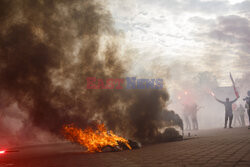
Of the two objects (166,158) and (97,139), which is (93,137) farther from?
(166,158)

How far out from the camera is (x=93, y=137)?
12055mm

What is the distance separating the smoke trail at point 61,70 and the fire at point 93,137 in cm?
67

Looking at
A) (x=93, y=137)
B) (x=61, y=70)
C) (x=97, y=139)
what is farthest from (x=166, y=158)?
(x=61, y=70)

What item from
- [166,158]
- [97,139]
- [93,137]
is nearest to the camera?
[166,158]

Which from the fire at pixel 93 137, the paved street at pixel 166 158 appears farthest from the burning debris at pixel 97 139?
the paved street at pixel 166 158

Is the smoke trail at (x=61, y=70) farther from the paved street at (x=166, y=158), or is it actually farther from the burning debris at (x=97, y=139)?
the paved street at (x=166, y=158)

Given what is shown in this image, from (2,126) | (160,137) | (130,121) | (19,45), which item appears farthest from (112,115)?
(2,126)

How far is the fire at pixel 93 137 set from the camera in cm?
1155

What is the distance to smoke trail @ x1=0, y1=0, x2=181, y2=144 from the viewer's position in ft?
45.1

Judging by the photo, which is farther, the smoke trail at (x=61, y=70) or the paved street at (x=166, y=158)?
the smoke trail at (x=61, y=70)

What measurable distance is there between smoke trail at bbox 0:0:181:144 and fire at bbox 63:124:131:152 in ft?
2.20

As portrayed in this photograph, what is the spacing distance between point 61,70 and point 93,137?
16.2 ft

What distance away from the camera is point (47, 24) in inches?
577

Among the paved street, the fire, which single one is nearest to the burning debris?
the fire
